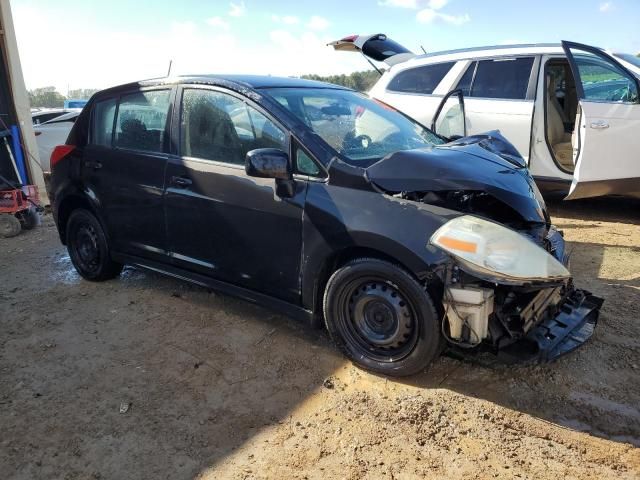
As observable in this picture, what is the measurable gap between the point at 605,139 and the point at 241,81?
4167 millimetres

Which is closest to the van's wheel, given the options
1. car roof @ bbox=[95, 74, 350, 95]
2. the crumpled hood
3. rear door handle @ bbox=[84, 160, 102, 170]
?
the crumpled hood

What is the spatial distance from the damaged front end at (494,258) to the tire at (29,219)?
5792mm

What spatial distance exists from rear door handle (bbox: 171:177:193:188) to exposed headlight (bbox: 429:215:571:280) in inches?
71.3

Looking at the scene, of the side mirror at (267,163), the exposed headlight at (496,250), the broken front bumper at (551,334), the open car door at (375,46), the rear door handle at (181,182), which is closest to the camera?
the exposed headlight at (496,250)

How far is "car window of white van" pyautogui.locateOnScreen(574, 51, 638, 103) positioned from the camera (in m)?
5.74

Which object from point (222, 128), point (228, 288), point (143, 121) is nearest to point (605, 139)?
point (222, 128)

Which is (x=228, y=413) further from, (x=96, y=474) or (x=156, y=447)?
(x=96, y=474)

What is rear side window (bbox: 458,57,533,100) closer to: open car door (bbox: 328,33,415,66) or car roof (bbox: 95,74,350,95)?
open car door (bbox: 328,33,415,66)

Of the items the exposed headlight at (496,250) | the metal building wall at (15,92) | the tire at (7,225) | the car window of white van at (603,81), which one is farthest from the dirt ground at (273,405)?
the metal building wall at (15,92)

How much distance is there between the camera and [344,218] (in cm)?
292

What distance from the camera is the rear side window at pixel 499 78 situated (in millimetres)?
6355

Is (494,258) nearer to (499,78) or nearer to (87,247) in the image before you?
(87,247)

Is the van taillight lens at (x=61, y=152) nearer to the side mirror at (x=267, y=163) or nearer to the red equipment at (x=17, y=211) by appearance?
the side mirror at (x=267, y=163)

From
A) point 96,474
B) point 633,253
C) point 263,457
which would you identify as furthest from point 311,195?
point 633,253
